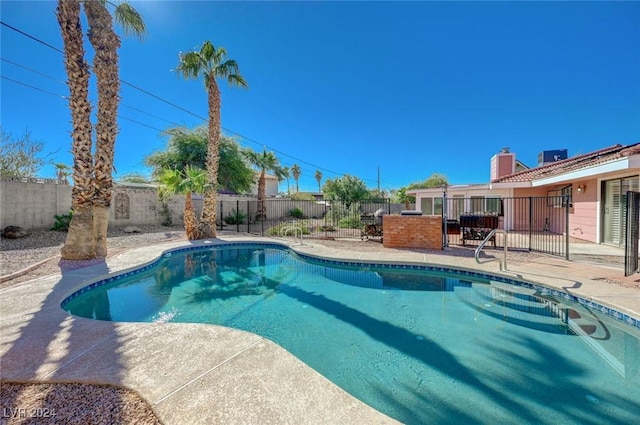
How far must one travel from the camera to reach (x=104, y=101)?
8.09 meters

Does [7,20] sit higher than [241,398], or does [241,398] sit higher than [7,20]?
[7,20]

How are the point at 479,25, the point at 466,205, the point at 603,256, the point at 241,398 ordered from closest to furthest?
the point at 241,398 → the point at 603,256 → the point at 479,25 → the point at 466,205

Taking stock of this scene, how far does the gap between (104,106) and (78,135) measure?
1.17 m

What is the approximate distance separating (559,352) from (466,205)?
14042mm

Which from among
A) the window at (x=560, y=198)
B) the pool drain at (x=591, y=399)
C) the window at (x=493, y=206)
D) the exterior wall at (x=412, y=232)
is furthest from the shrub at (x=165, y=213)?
the window at (x=560, y=198)

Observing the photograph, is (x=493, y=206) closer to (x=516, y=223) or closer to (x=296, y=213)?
(x=516, y=223)

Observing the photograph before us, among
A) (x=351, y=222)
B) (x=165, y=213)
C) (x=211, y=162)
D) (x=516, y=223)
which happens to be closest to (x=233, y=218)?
(x=165, y=213)

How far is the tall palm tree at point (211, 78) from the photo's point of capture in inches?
465

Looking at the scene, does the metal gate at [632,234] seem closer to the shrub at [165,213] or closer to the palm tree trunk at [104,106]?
the palm tree trunk at [104,106]

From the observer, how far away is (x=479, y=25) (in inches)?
410

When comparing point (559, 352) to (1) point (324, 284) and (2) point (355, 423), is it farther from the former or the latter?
(1) point (324, 284)

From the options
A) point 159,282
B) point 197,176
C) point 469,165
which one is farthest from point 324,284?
point 469,165

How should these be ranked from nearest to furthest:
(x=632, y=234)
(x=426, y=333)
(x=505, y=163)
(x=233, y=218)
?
(x=426, y=333) < (x=632, y=234) < (x=505, y=163) < (x=233, y=218)

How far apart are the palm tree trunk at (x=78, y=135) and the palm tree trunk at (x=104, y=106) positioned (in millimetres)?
206
